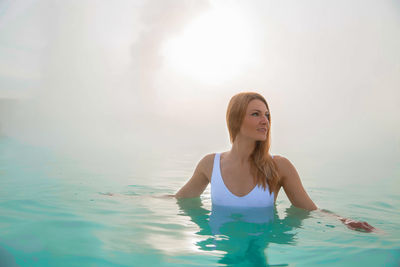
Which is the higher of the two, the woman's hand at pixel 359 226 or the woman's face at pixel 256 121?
the woman's face at pixel 256 121

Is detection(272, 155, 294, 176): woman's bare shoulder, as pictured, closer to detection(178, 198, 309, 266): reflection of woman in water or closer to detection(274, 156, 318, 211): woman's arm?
detection(274, 156, 318, 211): woman's arm

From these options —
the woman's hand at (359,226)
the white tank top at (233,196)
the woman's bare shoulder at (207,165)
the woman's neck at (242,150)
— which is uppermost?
the woman's neck at (242,150)

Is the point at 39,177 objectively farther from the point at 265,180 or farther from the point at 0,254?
the point at 265,180

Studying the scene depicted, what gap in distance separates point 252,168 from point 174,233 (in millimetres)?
1230

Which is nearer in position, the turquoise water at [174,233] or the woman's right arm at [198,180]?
the turquoise water at [174,233]

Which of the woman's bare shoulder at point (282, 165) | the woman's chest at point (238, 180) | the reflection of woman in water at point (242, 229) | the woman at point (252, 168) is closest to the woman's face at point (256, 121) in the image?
the woman at point (252, 168)

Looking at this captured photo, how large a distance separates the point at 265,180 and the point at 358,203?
2498mm

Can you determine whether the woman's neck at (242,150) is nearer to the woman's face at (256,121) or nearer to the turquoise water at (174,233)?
the woman's face at (256,121)

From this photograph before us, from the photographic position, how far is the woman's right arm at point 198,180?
4.17m

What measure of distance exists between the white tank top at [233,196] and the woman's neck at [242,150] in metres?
0.23

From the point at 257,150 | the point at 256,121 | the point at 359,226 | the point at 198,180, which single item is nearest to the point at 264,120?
the point at 256,121

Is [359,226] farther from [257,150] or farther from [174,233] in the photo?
[174,233]

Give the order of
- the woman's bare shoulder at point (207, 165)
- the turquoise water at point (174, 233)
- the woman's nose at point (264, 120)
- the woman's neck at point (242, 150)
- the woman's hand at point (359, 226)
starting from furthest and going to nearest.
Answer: the woman's bare shoulder at point (207, 165) → the woman's neck at point (242, 150) → the woman's nose at point (264, 120) → the woman's hand at point (359, 226) → the turquoise water at point (174, 233)

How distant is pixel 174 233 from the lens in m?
3.25
